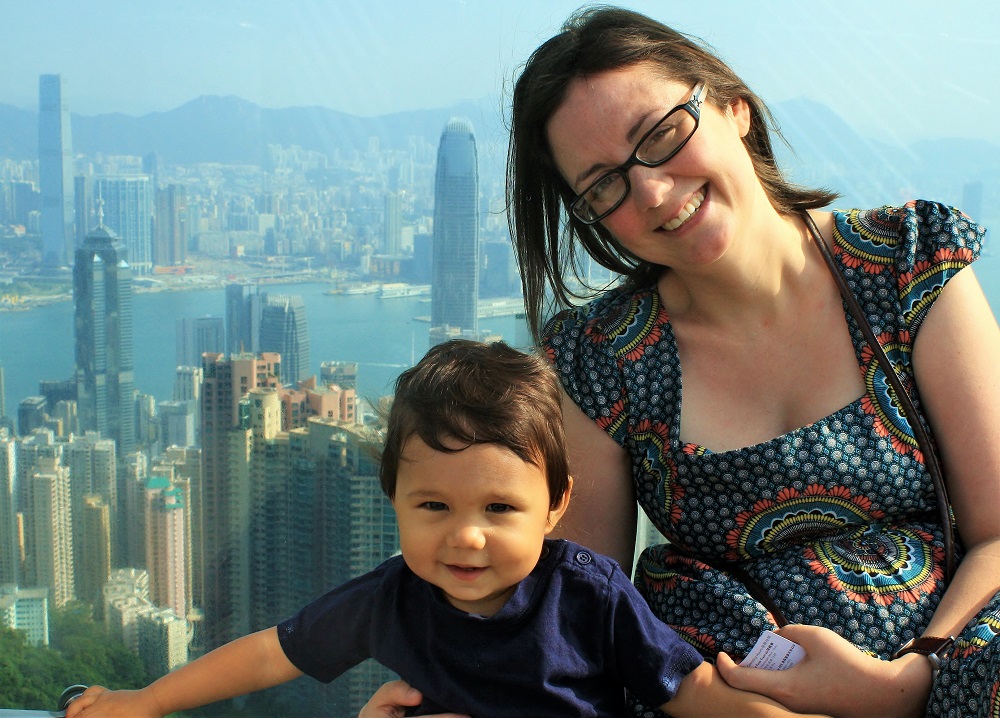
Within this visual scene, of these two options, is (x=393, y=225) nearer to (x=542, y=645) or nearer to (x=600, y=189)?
(x=600, y=189)

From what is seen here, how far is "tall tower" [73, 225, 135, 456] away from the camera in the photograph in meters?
3.93

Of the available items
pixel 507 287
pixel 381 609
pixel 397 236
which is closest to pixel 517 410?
pixel 381 609

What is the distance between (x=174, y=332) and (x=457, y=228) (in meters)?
1.63

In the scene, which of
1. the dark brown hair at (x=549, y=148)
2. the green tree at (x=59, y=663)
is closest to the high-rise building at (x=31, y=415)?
the green tree at (x=59, y=663)

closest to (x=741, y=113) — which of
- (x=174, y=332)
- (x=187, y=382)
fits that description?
(x=187, y=382)

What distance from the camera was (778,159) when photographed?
175 cm

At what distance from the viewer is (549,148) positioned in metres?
1.61

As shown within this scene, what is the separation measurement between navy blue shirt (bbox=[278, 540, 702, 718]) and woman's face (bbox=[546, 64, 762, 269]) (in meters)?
0.52

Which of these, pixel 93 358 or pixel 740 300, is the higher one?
pixel 740 300

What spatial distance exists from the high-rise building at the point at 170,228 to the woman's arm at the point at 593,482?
10.8 feet

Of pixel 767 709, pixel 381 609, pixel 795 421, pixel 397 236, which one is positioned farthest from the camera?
pixel 397 236

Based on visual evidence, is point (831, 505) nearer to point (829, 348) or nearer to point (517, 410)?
point (829, 348)

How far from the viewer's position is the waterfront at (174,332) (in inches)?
127

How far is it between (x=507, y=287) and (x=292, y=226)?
2049mm
